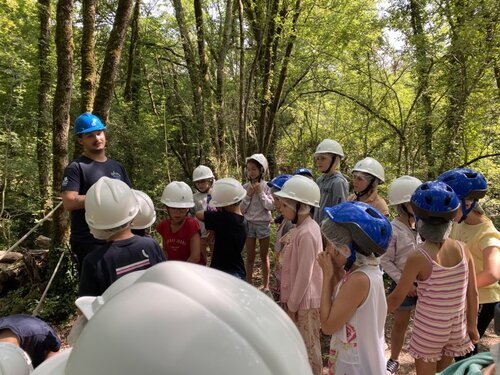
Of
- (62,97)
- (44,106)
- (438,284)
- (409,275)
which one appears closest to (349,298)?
(409,275)

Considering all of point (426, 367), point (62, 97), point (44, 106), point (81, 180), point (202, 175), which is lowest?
point (426, 367)

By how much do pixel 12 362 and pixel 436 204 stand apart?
2549 mm

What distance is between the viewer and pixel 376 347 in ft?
7.18

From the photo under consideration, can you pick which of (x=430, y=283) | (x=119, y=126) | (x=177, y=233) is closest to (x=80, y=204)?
(x=177, y=233)

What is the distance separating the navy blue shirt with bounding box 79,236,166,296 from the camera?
91.0 inches

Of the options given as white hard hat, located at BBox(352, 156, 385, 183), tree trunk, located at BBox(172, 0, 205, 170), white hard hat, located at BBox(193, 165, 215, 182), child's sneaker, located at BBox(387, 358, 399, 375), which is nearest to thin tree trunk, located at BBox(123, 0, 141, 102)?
tree trunk, located at BBox(172, 0, 205, 170)

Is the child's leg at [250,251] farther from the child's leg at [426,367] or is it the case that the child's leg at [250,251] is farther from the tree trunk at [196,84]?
the tree trunk at [196,84]

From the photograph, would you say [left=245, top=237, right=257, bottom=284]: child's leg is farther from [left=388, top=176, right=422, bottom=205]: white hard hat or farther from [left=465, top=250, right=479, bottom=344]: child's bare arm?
[left=465, top=250, right=479, bottom=344]: child's bare arm

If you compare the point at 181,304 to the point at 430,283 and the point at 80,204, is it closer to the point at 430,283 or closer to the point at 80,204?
the point at 430,283

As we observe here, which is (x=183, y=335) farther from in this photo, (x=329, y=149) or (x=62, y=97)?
(x=62, y=97)

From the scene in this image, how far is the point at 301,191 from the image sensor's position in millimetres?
3469

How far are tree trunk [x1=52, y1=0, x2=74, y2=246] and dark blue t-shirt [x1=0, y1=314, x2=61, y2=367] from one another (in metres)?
3.89

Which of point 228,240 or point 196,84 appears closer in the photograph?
point 228,240

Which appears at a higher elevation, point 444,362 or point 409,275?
point 409,275
